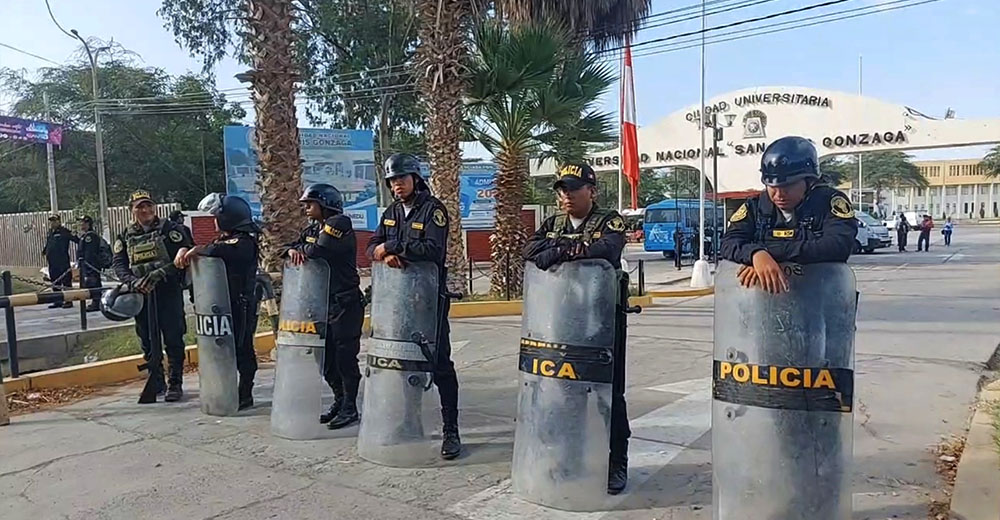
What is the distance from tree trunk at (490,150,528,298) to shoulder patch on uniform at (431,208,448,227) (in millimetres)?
8899

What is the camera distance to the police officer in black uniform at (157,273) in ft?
21.5

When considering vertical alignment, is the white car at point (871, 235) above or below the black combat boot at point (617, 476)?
above

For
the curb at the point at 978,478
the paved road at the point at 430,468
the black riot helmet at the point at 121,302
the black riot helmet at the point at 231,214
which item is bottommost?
the paved road at the point at 430,468

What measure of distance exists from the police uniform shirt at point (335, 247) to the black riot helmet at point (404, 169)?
0.66 metres

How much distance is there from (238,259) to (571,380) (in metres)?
3.43

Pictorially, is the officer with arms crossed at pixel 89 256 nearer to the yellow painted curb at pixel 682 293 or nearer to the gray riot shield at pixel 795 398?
the yellow painted curb at pixel 682 293

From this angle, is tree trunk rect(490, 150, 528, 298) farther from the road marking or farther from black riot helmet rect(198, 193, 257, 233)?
black riot helmet rect(198, 193, 257, 233)

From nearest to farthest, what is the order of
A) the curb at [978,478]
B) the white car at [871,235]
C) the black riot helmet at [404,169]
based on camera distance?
the curb at [978,478] < the black riot helmet at [404,169] < the white car at [871,235]

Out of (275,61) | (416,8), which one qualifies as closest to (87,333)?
(275,61)

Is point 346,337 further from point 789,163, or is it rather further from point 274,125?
point 274,125

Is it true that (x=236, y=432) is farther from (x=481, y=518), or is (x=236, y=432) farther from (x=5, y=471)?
(x=481, y=518)

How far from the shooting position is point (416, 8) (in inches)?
523

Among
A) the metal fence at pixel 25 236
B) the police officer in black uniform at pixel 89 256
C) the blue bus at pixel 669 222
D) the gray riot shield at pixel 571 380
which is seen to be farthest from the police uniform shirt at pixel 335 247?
the blue bus at pixel 669 222

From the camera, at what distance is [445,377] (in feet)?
16.3
